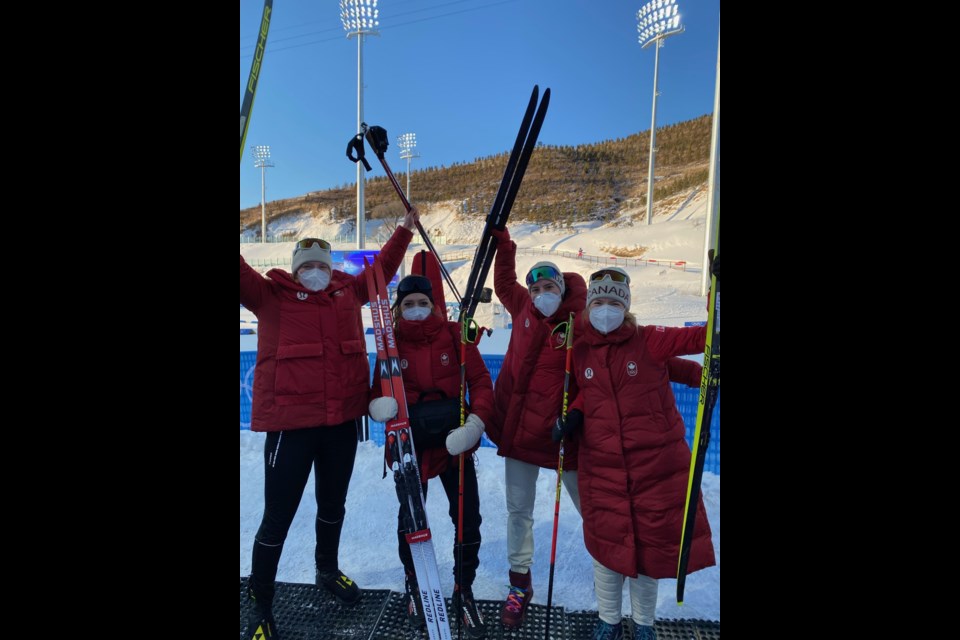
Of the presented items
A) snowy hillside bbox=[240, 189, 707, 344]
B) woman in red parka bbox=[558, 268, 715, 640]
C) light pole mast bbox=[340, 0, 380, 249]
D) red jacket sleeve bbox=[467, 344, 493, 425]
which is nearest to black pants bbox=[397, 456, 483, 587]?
red jacket sleeve bbox=[467, 344, 493, 425]

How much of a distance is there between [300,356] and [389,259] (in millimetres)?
789

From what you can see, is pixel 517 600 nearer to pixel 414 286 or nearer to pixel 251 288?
pixel 414 286

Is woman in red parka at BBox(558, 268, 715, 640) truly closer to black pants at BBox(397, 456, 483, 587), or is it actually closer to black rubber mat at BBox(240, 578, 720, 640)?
black rubber mat at BBox(240, 578, 720, 640)

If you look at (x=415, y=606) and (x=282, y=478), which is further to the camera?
(x=415, y=606)

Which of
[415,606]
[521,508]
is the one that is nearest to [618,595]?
[521,508]

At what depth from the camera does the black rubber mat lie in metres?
2.33

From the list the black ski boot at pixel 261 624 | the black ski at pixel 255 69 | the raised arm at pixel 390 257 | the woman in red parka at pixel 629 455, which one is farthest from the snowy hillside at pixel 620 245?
the black ski at pixel 255 69

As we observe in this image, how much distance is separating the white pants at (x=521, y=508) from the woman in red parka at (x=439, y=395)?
0.71 ft

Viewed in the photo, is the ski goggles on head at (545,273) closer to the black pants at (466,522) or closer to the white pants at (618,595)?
the black pants at (466,522)

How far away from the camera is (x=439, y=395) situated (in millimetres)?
2420

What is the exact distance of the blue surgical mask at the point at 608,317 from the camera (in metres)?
2.11
